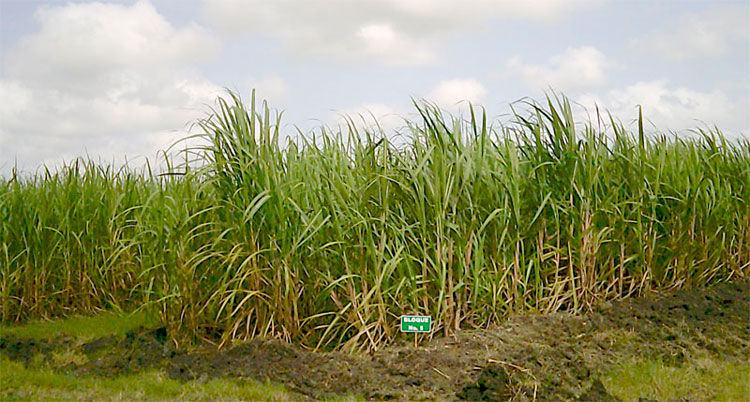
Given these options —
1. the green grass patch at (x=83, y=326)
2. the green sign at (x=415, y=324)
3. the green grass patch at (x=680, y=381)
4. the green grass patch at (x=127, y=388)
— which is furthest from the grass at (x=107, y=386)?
the green grass patch at (x=680, y=381)

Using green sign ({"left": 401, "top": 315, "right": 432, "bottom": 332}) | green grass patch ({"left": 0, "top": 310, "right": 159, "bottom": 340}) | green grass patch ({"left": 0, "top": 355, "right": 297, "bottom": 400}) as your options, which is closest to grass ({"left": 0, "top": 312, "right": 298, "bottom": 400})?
green grass patch ({"left": 0, "top": 355, "right": 297, "bottom": 400})

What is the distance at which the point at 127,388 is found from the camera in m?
3.35

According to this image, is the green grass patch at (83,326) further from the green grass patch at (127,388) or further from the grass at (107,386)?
the green grass patch at (127,388)

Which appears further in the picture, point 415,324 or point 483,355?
point 415,324

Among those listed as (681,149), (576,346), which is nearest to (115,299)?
(576,346)

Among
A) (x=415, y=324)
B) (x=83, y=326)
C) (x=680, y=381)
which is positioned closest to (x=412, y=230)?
(x=415, y=324)

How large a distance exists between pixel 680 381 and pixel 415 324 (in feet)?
4.60

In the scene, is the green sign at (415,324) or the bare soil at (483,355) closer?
the bare soil at (483,355)

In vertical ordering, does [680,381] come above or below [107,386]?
below

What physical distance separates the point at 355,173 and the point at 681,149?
262 cm

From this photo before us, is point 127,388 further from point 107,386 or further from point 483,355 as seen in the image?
point 483,355

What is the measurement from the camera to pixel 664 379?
3455 mm

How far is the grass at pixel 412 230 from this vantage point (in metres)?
3.60

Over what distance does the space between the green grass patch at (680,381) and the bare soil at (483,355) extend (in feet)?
0.24
